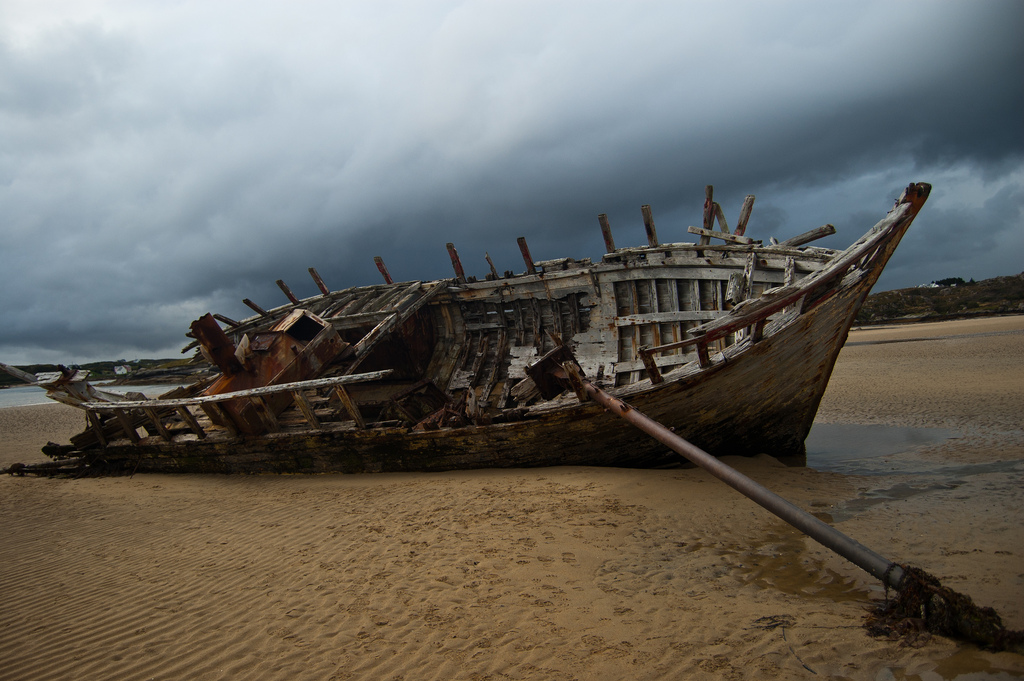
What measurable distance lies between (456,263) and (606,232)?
3562mm

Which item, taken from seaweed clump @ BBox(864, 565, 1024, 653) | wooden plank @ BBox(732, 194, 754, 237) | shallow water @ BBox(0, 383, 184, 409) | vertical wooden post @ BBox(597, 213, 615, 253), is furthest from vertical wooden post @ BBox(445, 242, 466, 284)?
shallow water @ BBox(0, 383, 184, 409)

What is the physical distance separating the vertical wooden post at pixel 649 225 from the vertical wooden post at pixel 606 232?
78 cm

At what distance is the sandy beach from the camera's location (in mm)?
3100

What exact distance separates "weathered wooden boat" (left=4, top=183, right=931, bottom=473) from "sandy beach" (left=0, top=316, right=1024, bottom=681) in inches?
23.1

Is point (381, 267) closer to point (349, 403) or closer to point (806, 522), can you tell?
point (349, 403)

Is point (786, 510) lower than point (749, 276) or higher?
lower

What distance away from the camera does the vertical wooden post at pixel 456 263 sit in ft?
37.0

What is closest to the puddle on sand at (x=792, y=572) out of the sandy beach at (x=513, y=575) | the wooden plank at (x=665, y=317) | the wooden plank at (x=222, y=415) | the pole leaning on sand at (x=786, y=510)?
the sandy beach at (x=513, y=575)

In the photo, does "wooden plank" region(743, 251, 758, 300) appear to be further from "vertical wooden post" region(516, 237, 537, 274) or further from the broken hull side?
"vertical wooden post" region(516, 237, 537, 274)

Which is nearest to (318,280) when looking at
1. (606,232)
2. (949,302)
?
(606,232)

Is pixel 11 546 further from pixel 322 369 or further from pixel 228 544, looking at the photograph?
pixel 322 369

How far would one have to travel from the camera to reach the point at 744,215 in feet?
27.7

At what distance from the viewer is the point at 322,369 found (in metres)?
9.37

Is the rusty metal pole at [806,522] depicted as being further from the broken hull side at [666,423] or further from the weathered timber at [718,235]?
the weathered timber at [718,235]
